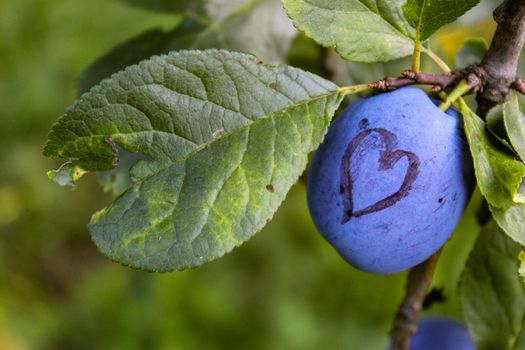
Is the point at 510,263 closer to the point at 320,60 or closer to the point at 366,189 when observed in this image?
the point at 366,189

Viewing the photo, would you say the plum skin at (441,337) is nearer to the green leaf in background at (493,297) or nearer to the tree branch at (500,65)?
the green leaf in background at (493,297)

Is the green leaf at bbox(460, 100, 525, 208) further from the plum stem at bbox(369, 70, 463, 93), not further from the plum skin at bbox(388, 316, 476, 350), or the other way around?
the plum skin at bbox(388, 316, 476, 350)

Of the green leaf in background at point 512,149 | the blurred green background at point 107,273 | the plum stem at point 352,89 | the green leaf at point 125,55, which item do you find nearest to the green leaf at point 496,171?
the green leaf in background at point 512,149

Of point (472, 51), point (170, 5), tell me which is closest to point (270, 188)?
point (472, 51)

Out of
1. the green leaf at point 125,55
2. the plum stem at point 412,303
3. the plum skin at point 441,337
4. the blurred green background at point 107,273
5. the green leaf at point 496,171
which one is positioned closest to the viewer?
the green leaf at point 496,171

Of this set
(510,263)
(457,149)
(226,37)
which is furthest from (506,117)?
(226,37)

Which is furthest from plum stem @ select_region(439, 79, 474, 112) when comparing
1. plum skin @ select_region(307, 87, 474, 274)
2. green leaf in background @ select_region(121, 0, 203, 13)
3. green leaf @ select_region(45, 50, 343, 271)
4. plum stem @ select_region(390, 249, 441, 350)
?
green leaf in background @ select_region(121, 0, 203, 13)

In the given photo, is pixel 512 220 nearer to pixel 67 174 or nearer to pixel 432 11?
pixel 432 11
